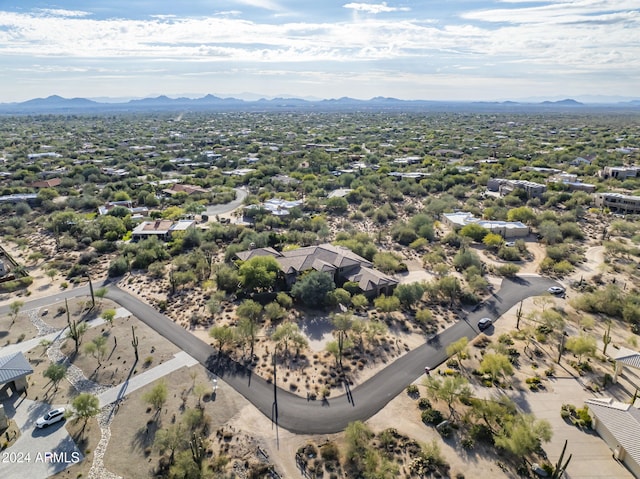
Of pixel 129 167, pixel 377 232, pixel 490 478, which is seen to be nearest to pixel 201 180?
pixel 129 167

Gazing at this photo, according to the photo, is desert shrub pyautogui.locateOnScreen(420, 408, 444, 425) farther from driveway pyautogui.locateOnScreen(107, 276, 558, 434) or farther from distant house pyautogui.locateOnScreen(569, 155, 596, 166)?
distant house pyautogui.locateOnScreen(569, 155, 596, 166)

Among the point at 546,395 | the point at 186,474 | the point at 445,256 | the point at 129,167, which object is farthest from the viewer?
the point at 129,167

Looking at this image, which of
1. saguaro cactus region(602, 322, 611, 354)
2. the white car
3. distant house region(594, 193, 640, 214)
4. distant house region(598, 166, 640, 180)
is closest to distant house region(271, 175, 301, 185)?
distant house region(594, 193, 640, 214)

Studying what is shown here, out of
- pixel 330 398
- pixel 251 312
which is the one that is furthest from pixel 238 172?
pixel 330 398

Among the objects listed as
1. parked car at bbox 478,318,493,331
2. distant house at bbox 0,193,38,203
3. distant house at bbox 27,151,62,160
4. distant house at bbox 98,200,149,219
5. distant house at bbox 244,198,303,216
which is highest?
parked car at bbox 478,318,493,331

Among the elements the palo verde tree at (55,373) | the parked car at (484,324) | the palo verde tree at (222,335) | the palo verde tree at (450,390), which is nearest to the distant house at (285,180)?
the palo verde tree at (222,335)

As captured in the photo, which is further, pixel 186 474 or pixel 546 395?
pixel 546 395

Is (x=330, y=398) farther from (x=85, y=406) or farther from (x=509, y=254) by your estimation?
(x=509, y=254)

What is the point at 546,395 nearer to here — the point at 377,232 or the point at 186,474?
the point at 186,474
